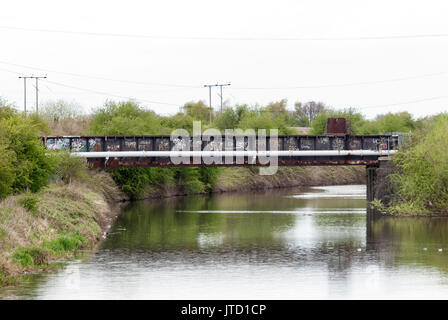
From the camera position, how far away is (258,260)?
37.4 meters

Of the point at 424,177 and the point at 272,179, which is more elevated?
the point at 424,177

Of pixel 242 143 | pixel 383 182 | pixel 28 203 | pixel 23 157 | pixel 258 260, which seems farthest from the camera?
pixel 242 143

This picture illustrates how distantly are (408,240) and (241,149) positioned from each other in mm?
25661

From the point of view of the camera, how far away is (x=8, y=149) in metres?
43.8

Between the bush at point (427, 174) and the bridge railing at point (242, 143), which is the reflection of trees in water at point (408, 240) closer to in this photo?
the bush at point (427, 174)

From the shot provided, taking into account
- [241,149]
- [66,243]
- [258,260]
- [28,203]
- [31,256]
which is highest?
[241,149]

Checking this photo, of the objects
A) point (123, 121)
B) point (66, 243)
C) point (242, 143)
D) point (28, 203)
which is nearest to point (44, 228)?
point (66, 243)

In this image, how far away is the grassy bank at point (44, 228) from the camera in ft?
104

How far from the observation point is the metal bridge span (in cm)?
6675

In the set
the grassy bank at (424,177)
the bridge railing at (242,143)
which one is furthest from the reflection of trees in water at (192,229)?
the grassy bank at (424,177)

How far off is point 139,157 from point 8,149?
24.6 m

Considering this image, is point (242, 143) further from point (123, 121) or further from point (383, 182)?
point (123, 121)
